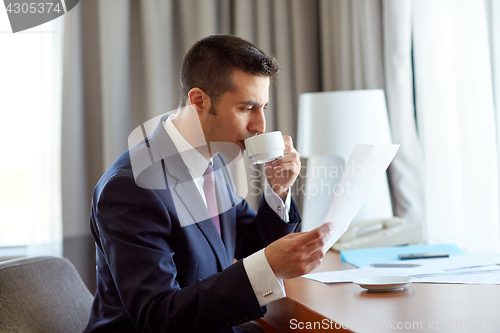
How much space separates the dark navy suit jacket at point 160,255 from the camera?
2.73 feet

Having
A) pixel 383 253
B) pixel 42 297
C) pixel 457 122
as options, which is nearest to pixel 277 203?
pixel 383 253

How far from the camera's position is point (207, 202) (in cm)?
120

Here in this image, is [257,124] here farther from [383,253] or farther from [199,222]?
[383,253]

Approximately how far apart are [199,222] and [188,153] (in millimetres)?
219

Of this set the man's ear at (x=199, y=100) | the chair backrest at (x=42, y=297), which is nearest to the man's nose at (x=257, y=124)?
the man's ear at (x=199, y=100)

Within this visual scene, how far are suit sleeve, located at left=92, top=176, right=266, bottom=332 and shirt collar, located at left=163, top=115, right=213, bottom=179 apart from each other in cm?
25

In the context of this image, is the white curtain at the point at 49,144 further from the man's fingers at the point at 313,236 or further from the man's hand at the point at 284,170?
the man's fingers at the point at 313,236

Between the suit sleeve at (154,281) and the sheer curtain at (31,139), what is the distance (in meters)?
1.38

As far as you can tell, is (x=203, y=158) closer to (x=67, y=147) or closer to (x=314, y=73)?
(x=67, y=147)

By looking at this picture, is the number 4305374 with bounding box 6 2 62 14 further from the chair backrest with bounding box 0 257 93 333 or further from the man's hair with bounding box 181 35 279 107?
the chair backrest with bounding box 0 257 93 333

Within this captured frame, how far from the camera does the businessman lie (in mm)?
837

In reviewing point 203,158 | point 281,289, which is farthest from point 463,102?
point 281,289

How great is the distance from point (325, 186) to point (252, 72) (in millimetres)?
916

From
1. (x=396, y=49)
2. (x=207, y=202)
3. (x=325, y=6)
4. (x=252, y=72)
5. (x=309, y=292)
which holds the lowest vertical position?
(x=309, y=292)
